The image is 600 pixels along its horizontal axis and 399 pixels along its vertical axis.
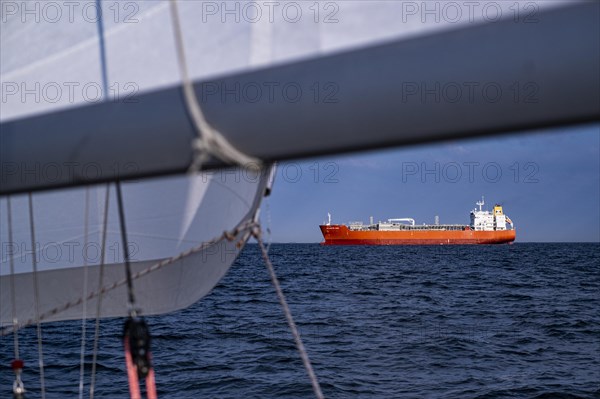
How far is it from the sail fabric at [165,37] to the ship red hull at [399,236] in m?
57.8

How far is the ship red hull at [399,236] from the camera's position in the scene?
196 ft

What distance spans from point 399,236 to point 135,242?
5838cm

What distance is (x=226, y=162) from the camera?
131cm

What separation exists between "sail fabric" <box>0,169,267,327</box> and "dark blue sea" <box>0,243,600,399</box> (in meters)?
4.74

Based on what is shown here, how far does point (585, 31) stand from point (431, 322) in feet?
41.1

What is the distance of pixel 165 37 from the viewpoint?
6.35ft

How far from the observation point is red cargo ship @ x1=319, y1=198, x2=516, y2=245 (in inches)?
2370

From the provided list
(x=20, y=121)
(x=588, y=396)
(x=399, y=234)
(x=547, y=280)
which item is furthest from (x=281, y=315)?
(x=399, y=234)

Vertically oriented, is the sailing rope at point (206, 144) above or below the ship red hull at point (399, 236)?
above

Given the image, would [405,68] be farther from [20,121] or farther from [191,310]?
[191,310]

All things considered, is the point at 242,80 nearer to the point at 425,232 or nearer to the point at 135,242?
the point at 135,242

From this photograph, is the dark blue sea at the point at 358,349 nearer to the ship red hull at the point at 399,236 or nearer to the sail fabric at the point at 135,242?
the sail fabric at the point at 135,242

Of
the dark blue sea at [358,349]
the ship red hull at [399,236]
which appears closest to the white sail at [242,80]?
the dark blue sea at [358,349]

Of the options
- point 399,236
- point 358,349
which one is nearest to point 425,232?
point 399,236
